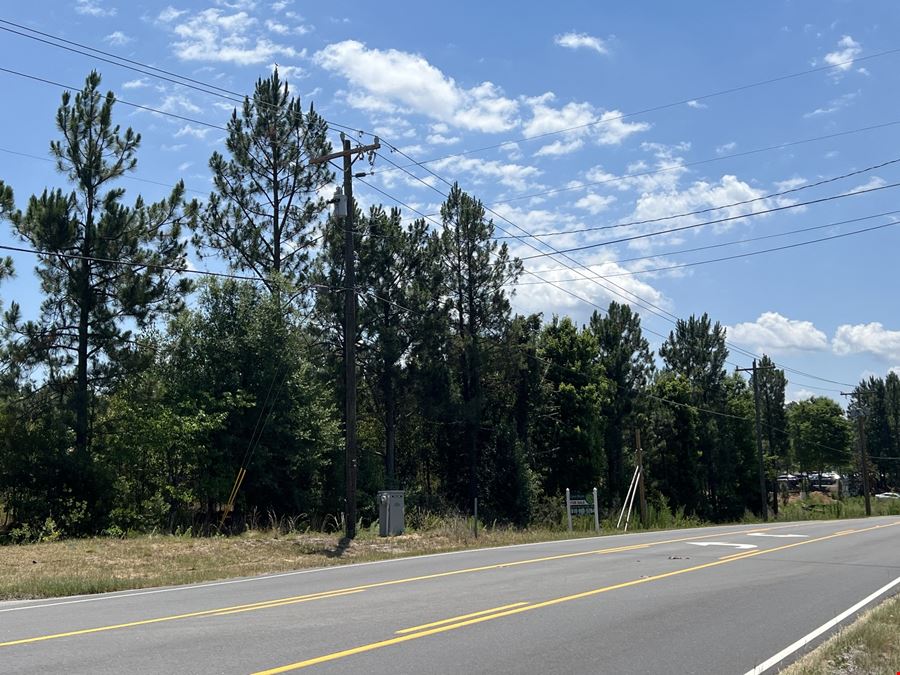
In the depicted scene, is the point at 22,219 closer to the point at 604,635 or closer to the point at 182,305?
the point at 182,305

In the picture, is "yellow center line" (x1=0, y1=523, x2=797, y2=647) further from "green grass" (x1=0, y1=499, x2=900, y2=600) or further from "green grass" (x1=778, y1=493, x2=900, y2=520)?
"green grass" (x1=778, y1=493, x2=900, y2=520)

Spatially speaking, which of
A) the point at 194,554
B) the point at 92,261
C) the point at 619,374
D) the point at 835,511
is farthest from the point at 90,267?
the point at 835,511

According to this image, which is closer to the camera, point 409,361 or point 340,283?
point 340,283

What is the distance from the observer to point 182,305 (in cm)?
2712

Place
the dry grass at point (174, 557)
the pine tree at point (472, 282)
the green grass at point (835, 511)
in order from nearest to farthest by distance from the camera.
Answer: the dry grass at point (174, 557), the pine tree at point (472, 282), the green grass at point (835, 511)

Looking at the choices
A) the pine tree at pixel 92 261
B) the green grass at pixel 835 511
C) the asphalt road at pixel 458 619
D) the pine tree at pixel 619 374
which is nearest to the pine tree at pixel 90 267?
the pine tree at pixel 92 261

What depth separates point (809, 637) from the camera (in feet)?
28.8

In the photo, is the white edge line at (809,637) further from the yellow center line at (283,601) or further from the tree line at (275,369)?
the tree line at (275,369)

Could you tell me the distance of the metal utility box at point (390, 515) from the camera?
75.6 feet

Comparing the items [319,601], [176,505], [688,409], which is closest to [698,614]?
[319,601]

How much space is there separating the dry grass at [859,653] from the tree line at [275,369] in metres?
15.3

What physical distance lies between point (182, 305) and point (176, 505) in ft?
22.1

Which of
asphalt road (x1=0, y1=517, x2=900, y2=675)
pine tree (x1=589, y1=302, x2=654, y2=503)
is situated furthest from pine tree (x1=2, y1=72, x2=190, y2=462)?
pine tree (x1=589, y1=302, x2=654, y2=503)

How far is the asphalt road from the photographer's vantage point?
7.41 meters
